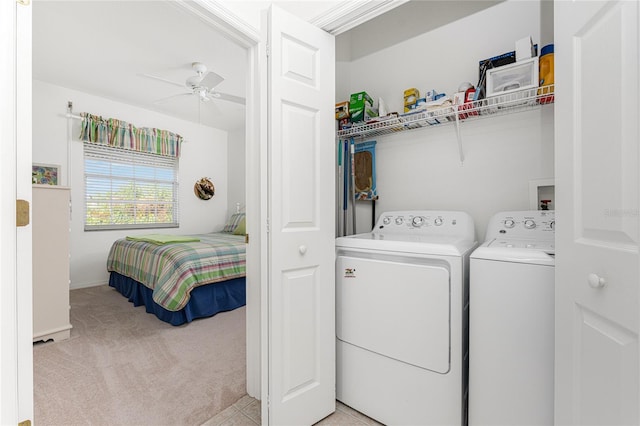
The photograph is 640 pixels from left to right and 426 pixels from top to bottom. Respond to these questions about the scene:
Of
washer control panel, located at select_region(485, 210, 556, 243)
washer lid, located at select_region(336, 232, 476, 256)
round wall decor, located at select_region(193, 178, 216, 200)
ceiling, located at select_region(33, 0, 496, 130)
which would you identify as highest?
ceiling, located at select_region(33, 0, 496, 130)

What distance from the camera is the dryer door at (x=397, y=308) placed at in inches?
52.9

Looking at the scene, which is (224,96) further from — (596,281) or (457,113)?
(596,281)

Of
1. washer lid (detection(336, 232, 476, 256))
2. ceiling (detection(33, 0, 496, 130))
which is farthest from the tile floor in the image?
ceiling (detection(33, 0, 496, 130))

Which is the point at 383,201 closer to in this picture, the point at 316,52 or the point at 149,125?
the point at 316,52

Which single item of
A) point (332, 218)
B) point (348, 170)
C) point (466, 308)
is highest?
point (348, 170)

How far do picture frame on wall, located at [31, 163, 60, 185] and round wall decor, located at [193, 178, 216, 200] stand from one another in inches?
72.1

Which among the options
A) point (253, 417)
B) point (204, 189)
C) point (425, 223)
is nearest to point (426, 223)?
point (425, 223)

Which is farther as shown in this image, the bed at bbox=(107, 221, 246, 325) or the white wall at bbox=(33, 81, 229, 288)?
the white wall at bbox=(33, 81, 229, 288)

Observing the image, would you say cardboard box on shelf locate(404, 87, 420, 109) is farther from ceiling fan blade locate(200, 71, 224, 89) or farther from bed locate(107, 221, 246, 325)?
bed locate(107, 221, 246, 325)

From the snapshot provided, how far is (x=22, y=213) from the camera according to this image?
830 millimetres

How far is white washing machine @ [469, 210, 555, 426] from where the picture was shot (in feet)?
3.72

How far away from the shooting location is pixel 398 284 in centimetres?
145

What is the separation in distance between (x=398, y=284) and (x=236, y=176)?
4.68m

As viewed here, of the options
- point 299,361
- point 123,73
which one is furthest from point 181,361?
point 123,73
